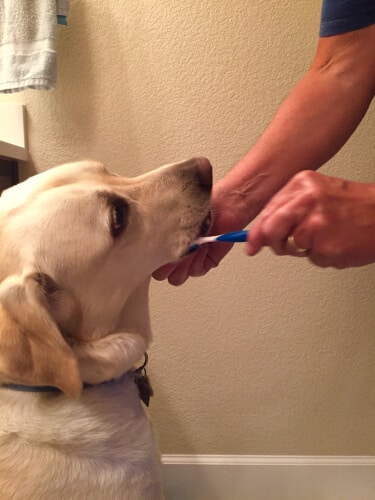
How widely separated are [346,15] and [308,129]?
0.23 m

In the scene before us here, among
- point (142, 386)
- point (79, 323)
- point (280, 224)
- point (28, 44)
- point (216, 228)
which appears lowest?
point (142, 386)

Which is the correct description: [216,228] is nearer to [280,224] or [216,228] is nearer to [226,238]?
[226,238]

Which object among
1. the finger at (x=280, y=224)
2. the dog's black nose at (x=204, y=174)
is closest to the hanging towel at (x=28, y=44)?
the dog's black nose at (x=204, y=174)

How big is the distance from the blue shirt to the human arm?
0.04 feet

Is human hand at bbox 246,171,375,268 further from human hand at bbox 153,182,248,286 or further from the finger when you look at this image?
human hand at bbox 153,182,248,286

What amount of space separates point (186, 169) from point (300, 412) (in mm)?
977

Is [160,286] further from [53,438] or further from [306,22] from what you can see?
[306,22]

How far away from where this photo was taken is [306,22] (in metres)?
1.28

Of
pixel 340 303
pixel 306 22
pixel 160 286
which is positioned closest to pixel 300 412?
pixel 340 303

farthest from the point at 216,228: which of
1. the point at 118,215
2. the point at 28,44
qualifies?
the point at 28,44

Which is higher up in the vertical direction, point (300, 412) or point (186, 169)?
point (186, 169)

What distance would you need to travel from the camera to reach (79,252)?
80 centimetres

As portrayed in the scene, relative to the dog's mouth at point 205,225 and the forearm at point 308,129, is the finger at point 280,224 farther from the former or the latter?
the forearm at point 308,129

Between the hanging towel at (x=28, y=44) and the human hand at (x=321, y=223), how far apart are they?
0.76m
